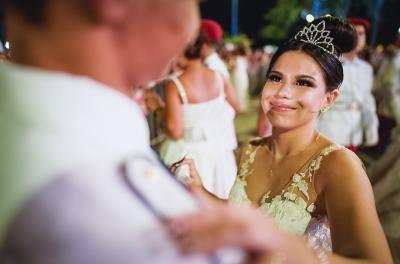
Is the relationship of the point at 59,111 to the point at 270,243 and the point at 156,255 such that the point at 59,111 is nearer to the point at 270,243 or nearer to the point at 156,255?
the point at 156,255

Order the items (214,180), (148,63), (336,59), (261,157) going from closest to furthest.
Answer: (148,63)
(336,59)
(261,157)
(214,180)

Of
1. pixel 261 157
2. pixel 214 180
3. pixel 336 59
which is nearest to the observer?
pixel 336 59

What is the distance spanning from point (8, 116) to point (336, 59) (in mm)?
1602

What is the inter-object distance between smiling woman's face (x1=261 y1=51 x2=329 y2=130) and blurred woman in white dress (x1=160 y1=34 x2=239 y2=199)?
1.54 m

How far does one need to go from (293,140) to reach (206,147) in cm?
181

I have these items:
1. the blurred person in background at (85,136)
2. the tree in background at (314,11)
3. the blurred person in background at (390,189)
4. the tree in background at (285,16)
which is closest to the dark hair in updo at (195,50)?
the blurred person in background at (390,189)

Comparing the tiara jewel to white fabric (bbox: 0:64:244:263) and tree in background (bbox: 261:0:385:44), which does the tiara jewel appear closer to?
white fabric (bbox: 0:64:244:263)

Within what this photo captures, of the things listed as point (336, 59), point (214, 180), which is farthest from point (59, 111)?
point (214, 180)

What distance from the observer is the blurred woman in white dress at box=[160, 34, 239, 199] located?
11.3 ft

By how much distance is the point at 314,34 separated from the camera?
6.40 feet

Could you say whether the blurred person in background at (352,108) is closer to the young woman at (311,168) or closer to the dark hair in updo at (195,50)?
the dark hair in updo at (195,50)

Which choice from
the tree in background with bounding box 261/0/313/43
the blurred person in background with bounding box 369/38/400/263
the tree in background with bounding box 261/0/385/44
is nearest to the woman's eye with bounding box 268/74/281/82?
the blurred person in background with bounding box 369/38/400/263

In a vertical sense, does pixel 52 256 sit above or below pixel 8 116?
below

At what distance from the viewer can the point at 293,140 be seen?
1918 millimetres
